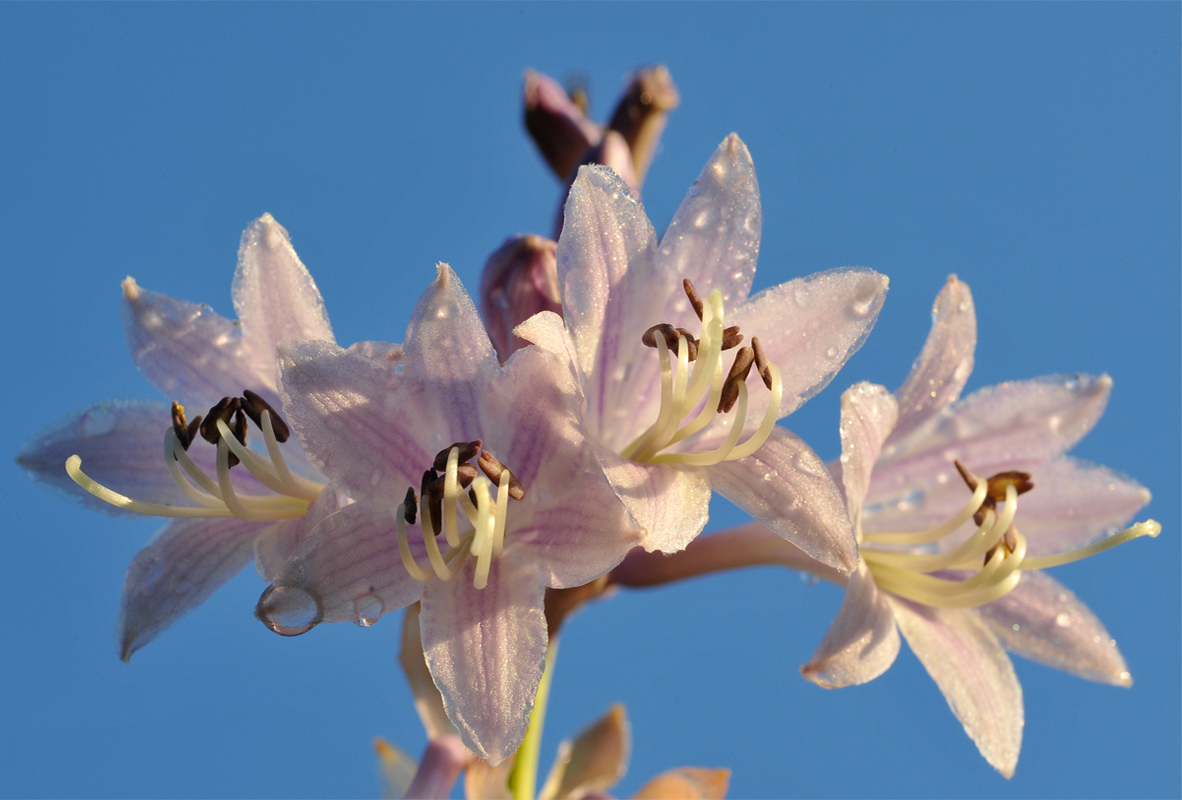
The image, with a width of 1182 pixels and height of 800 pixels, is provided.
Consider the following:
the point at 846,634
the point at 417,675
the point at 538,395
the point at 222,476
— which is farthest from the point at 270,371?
the point at 846,634

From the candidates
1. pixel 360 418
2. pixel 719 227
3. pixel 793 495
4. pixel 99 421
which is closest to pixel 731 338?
pixel 719 227

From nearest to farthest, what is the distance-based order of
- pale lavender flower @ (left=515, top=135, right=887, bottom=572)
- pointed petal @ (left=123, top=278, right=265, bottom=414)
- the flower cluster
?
the flower cluster, pale lavender flower @ (left=515, top=135, right=887, bottom=572), pointed petal @ (left=123, top=278, right=265, bottom=414)

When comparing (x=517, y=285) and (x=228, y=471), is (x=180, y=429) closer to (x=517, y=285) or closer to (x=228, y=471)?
(x=228, y=471)

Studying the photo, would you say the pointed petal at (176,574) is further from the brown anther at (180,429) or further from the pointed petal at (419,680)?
the pointed petal at (419,680)

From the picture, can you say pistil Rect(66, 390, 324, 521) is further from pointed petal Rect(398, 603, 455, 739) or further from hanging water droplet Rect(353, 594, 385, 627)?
pointed petal Rect(398, 603, 455, 739)

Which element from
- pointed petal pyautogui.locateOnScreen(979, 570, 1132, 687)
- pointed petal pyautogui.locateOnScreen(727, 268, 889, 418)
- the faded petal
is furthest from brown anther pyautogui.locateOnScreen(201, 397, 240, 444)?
pointed petal pyautogui.locateOnScreen(979, 570, 1132, 687)

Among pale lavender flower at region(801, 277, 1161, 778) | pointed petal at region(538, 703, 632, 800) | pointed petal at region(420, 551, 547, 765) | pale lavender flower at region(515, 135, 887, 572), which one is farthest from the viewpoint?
pointed petal at region(538, 703, 632, 800)
